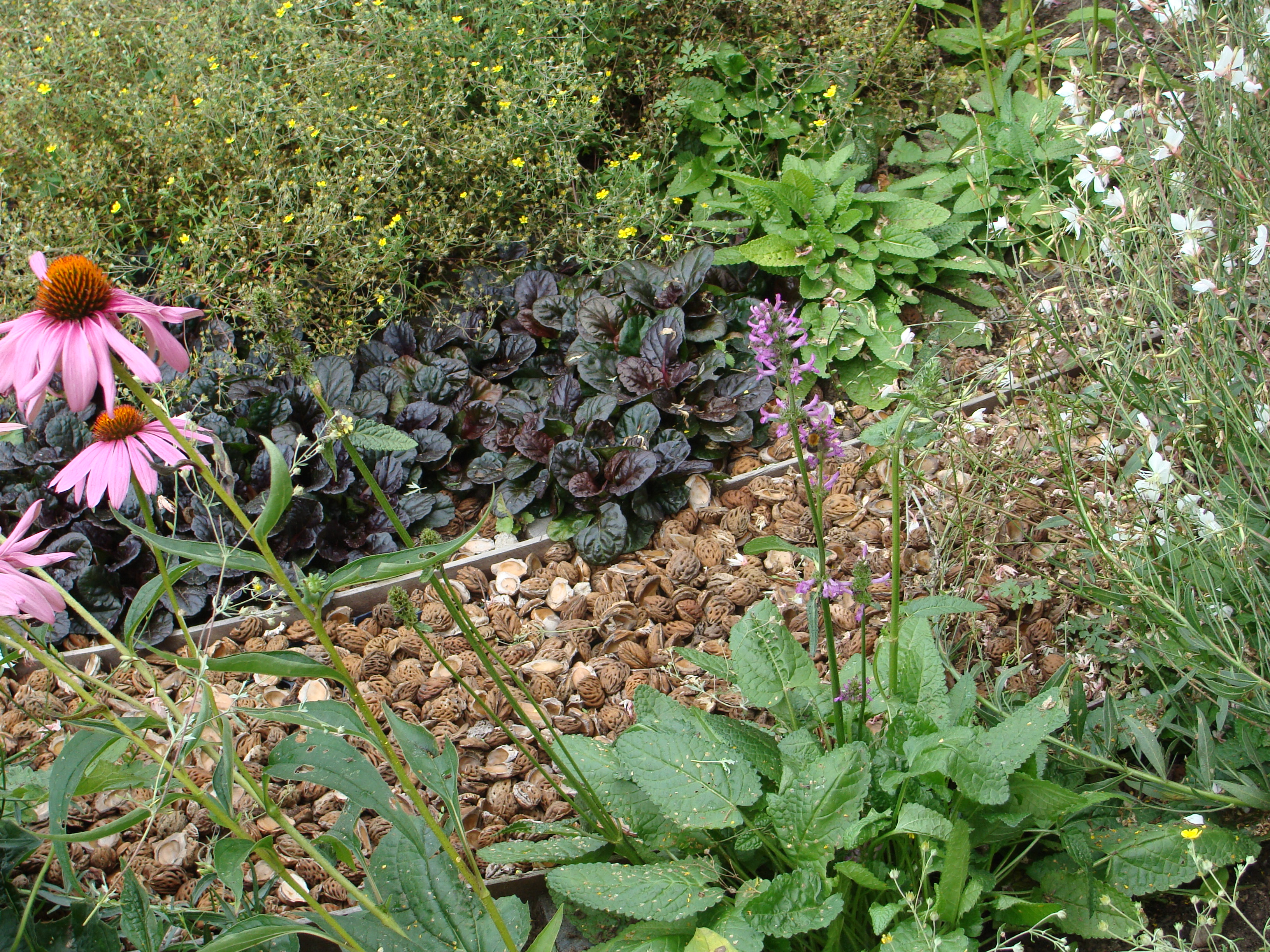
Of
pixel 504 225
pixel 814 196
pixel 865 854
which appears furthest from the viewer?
pixel 504 225

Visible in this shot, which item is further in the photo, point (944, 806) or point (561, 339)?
point (561, 339)

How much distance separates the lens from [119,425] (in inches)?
49.0

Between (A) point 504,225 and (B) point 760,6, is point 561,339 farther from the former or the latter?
(B) point 760,6

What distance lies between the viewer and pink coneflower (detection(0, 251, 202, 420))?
3.14ft

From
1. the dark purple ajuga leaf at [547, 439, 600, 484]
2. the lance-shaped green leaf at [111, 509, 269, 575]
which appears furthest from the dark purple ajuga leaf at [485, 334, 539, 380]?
the lance-shaped green leaf at [111, 509, 269, 575]

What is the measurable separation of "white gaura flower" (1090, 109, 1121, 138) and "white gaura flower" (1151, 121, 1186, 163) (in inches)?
3.3

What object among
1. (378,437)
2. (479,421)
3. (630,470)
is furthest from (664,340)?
(378,437)

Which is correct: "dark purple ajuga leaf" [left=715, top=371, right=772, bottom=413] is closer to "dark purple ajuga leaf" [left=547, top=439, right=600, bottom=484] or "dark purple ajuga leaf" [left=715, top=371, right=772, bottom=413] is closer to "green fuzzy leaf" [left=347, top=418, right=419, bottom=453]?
"dark purple ajuga leaf" [left=547, top=439, right=600, bottom=484]

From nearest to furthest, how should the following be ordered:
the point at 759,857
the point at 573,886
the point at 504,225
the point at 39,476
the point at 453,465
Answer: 1. the point at 573,886
2. the point at 759,857
3. the point at 39,476
4. the point at 453,465
5. the point at 504,225

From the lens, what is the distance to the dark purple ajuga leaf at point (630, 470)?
2.58 meters

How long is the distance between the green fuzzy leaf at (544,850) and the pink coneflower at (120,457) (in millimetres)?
850

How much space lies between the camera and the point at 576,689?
2260 millimetres

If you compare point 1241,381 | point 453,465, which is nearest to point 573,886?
point 1241,381

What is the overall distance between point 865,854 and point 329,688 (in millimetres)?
1403
